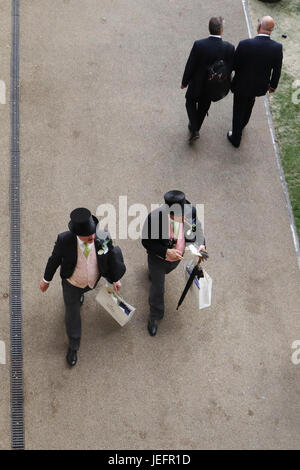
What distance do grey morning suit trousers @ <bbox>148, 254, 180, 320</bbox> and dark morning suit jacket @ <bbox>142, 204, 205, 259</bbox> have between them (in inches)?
7.0

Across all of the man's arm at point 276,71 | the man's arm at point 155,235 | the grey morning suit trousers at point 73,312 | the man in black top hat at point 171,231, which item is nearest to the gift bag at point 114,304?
the grey morning suit trousers at point 73,312

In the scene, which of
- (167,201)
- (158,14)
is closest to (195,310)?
(167,201)

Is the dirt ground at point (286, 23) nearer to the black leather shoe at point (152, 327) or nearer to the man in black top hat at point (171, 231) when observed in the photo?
the man in black top hat at point (171, 231)

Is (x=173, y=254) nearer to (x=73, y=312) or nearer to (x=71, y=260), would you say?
(x=71, y=260)

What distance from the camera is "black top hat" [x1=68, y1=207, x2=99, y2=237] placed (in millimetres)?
4762

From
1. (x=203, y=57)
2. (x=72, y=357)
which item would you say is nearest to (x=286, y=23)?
(x=203, y=57)

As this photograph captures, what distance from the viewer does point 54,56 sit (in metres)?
8.02

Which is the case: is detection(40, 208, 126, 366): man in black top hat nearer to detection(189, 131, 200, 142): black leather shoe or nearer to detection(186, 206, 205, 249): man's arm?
detection(186, 206, 205, 249): man's arm

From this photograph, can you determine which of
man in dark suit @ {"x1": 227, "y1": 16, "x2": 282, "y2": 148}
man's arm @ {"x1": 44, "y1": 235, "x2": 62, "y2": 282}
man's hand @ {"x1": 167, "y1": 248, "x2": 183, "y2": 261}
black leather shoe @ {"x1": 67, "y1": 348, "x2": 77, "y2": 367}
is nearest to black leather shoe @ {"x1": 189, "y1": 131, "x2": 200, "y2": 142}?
man in dark suit @ {"x1": 227, "y1": 16, "x2": 282, "y2": 148}

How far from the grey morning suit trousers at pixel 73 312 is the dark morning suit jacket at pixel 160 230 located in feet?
2.37

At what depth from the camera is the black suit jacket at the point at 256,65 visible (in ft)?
21.5

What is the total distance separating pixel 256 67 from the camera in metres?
6.66

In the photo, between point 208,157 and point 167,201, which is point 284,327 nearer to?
point 167,201

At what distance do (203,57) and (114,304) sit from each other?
2982mm
